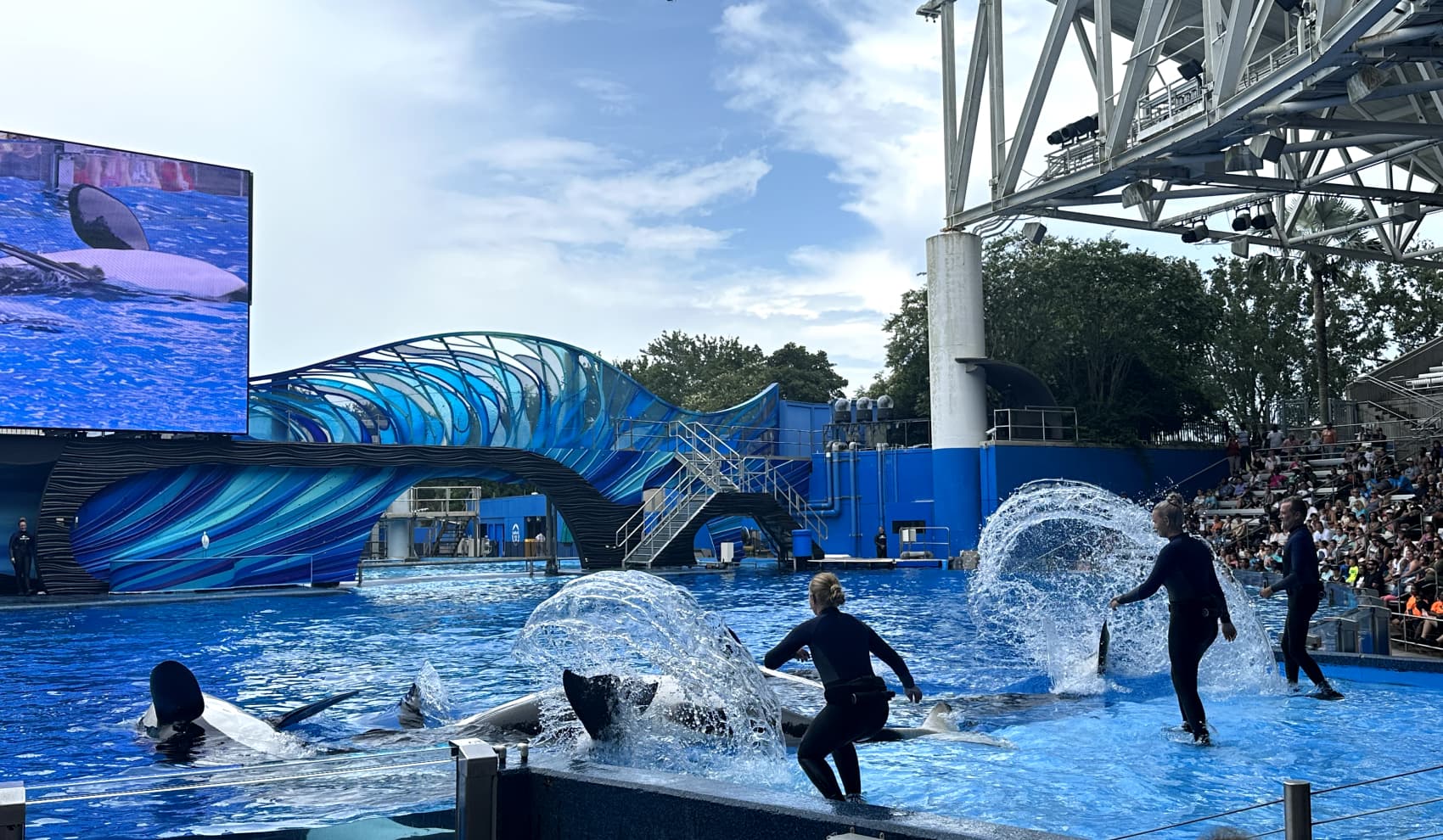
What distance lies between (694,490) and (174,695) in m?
27.3

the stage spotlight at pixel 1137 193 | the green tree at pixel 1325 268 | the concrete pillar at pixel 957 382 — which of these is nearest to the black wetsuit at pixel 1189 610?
the stage spotlight at pixel 1137 193

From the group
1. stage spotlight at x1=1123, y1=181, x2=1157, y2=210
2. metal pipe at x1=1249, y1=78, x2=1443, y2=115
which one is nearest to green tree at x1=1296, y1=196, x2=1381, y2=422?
stage spotlight at x1=1123, y1=181, x2=1157, y2=210

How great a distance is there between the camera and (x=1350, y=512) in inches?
910

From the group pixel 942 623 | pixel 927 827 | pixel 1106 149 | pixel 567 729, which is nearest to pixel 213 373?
pixel 942 623

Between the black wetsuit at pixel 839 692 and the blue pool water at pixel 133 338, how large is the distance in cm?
2158

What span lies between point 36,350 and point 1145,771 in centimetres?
2219

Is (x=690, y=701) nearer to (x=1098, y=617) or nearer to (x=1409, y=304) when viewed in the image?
(x=1098, y=617)

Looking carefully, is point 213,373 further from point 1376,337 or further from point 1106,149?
point 1376,337

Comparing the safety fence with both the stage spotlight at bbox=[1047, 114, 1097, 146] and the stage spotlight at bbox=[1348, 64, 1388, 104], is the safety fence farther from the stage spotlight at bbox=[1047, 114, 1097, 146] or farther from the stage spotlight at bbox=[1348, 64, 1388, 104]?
the stage spotlight at bbox=[1047, 114, 1097, 146]

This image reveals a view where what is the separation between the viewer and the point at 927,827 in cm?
428

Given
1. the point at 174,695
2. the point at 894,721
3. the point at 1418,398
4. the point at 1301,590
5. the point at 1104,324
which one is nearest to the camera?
the point at 174,695

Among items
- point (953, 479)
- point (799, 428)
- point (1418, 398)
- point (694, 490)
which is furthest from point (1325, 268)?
point (694, 490)

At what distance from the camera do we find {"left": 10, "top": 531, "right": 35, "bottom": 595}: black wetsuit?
78.3 ft

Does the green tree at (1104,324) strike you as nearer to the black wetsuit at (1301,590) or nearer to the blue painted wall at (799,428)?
the blue painted wall at (799,428)
